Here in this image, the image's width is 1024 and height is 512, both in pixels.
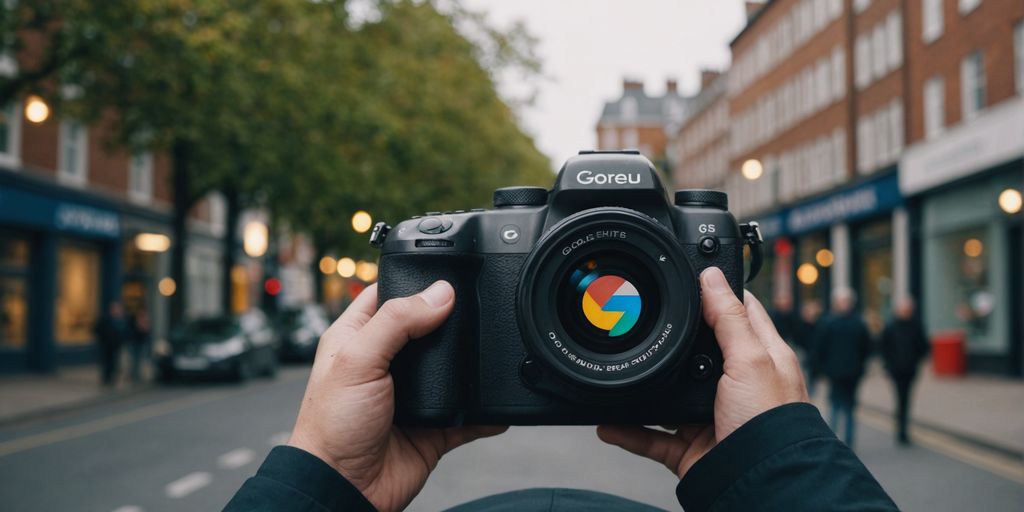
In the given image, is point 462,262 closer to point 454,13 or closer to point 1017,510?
point 1017,510

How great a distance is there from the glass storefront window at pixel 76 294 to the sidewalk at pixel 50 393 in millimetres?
1608

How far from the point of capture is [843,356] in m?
A: 10.8

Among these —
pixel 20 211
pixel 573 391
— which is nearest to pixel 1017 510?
pixel 573 391

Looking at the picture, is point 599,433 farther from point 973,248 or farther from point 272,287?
point 272,287

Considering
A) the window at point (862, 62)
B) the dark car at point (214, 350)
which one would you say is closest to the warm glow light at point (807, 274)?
the window at point (862, 62)

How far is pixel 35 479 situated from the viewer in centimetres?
864

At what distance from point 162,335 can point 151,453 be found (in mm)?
22207

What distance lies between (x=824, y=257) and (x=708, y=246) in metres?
32.3

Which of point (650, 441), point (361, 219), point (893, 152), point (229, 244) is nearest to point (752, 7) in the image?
point (893, 152)

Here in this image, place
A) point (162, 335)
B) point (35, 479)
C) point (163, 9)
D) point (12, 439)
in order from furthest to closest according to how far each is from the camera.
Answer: point (162, 335) → point (163, 9) → point (12, 439) → point (35, 479)

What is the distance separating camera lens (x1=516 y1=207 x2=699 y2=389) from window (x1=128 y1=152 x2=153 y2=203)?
28.2 m

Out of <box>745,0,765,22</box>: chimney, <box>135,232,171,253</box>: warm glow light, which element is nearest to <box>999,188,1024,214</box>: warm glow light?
<box>745,0,765,22</box>: chimney

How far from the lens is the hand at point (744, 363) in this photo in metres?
1.54

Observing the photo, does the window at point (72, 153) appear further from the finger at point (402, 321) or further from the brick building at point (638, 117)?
the brick building at point (638, 117)
